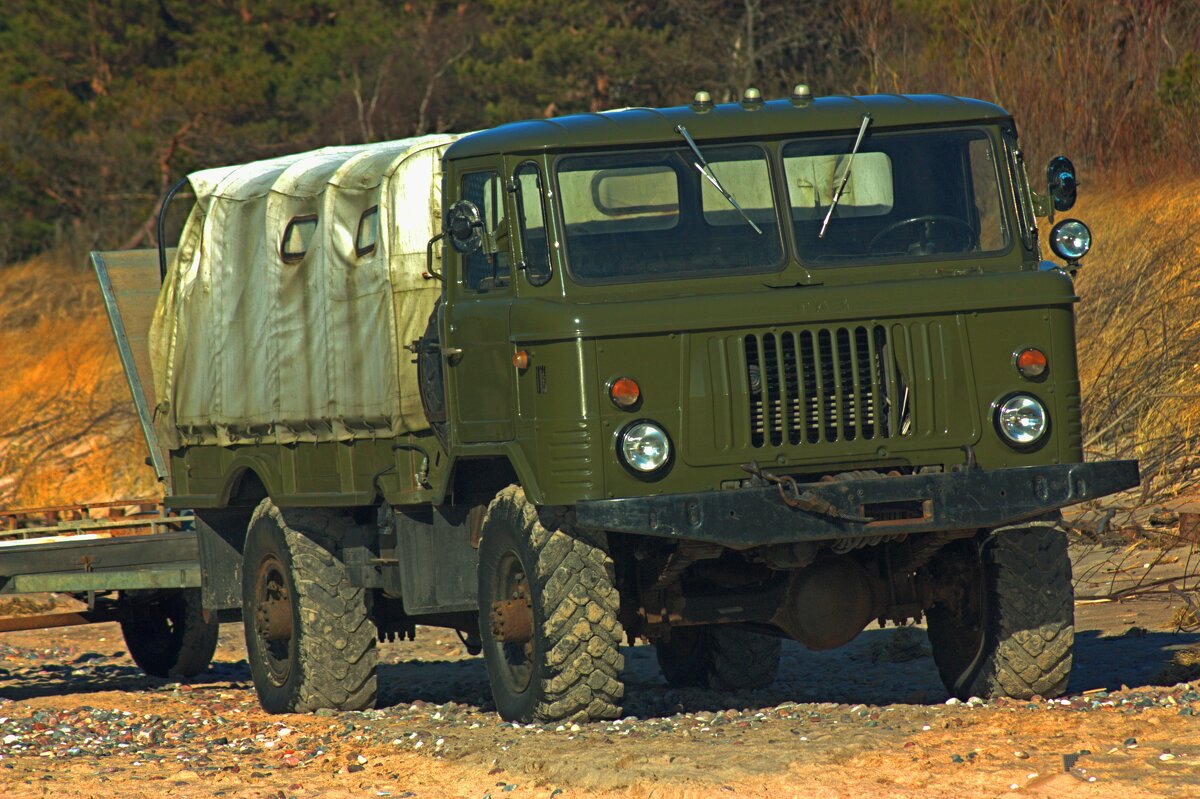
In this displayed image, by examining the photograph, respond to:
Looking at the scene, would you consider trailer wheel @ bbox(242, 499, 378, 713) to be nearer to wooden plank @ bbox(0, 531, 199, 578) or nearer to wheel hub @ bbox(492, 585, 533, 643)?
wooden plank @ bbox(0, 531, 199, 578)

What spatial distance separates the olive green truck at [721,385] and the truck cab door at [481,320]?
0.02 metres

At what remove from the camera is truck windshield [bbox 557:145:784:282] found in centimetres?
929

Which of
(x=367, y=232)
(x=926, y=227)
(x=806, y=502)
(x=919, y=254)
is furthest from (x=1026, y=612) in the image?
(x=367, y=232)

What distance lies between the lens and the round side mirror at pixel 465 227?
9344 mm

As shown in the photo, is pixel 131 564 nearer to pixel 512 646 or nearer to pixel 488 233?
pixel 512 646

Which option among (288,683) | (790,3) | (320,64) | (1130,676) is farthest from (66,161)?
(1130,676)


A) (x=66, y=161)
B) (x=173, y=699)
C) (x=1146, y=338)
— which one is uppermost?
(x=66, y=161)

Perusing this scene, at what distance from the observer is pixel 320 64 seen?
4044 centimetres

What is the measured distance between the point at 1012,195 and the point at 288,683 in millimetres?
4961

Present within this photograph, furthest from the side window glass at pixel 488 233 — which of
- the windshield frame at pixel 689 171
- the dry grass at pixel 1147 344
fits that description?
the dry grass at pixel 1147 344

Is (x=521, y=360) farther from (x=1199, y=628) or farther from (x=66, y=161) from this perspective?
(x=66, y=161)

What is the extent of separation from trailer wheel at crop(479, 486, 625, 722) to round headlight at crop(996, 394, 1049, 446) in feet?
6.07

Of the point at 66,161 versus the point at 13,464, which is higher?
the point at 66,161

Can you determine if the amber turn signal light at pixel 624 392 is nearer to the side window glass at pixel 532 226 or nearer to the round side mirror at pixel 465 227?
the side window glass at pixel 532 226
